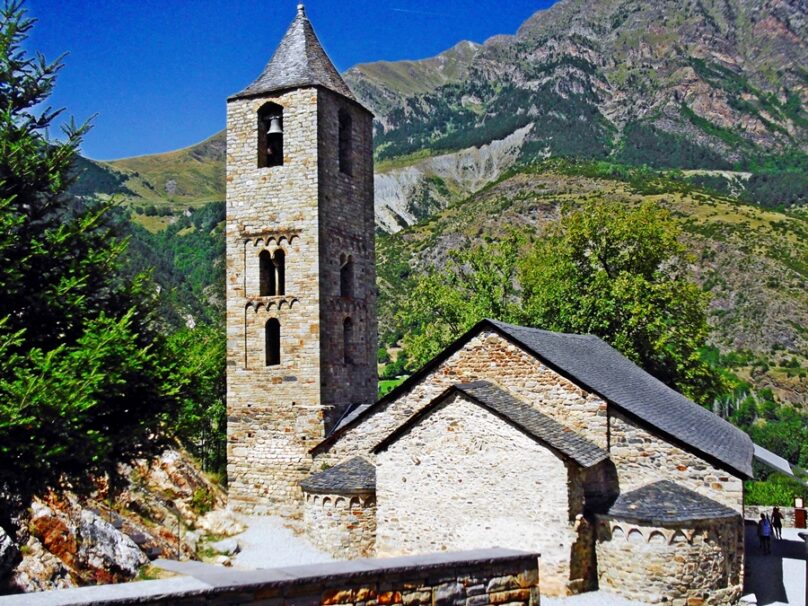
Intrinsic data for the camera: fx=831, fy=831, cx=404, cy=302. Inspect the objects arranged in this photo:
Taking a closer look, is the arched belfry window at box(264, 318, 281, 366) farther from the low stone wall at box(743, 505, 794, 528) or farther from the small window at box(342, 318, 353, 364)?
the low stone wall at box(743, 505, 794, 528)

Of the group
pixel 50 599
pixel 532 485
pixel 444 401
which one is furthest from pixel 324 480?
pixel 50 599

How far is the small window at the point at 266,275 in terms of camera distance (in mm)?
21195

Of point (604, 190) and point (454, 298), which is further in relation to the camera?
point (604, 190)

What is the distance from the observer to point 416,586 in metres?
6.88

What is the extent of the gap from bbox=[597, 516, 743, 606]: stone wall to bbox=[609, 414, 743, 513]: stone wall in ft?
1.94

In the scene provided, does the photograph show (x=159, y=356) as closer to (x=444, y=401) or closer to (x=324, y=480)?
(x=444, y=401)

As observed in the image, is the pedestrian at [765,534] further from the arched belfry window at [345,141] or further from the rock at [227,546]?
the arched belfry window at [345,141]

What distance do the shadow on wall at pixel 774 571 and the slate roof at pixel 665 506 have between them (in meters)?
2.02

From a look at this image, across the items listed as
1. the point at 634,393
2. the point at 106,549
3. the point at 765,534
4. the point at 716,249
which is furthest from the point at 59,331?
the point at 716,249

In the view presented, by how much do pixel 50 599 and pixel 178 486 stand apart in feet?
52.1

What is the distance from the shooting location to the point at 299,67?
71.8 feet

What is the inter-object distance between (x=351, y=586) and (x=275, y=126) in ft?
54.6

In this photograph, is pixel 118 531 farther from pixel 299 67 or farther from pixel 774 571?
pixel 774 571

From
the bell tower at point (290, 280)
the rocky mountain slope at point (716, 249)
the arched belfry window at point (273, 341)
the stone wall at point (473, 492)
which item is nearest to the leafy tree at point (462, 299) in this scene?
the bell tower at point (290, 280)
